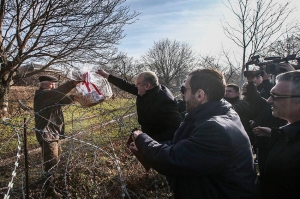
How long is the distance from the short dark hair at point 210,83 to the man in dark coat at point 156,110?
1414 millimetres

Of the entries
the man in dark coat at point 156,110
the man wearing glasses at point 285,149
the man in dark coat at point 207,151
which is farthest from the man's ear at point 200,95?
the man in dark coat at point 156,110

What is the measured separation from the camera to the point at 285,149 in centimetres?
139

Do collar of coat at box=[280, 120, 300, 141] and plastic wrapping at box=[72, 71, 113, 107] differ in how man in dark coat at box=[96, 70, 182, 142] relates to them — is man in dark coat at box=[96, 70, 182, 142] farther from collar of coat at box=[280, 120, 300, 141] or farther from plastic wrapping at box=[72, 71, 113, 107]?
collar of coat at box=[280, 120, 300, 141]

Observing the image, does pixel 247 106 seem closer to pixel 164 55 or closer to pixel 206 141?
pixel 206 141

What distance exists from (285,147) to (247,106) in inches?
93.8

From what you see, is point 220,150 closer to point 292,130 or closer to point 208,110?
point 208,110

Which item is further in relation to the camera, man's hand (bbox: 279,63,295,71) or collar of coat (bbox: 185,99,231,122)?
man's hand (bbox: 279,63,295,71)

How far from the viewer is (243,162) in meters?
1.34

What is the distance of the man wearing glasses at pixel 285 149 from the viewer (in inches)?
51.4

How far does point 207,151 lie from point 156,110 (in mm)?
1716

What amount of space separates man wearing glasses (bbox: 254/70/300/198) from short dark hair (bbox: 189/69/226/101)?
41cm

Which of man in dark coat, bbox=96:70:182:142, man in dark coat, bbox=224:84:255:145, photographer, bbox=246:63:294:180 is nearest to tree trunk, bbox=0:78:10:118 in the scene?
man in dark coat, bbox=96:70:182:142

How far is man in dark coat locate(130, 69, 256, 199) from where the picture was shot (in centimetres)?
123

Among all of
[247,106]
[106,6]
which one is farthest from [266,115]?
[106,6]
